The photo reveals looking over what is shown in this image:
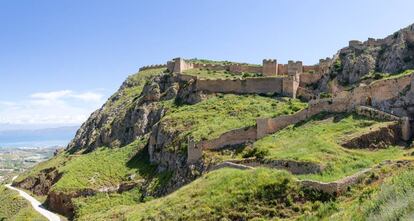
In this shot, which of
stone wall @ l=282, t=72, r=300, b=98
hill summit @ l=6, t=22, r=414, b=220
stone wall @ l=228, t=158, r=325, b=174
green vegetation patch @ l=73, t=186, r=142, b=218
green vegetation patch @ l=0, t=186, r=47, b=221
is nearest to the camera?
hill summit @ l=6, t=22, r=414, b=220

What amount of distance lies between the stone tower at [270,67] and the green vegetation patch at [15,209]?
Answer: 30.1 meters

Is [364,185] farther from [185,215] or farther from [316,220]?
[185,215]

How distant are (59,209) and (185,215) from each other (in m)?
27.9

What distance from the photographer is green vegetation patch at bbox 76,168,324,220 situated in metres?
26.4

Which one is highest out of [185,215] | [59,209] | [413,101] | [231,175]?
[413,101]

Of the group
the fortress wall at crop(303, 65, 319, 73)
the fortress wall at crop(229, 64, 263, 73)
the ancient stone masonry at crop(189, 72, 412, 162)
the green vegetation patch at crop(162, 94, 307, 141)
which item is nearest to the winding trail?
the green vegetation patch at crop(162, 94, 307, 141)

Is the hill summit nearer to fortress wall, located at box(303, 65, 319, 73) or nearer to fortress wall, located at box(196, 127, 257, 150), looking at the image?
fortress wall, located at box(196, 127, 257, 150)

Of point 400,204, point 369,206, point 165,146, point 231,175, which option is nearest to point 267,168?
point 231,175

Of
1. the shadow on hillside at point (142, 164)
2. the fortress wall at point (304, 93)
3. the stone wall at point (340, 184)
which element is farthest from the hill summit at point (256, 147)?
the fortress wall at point (304, 93)

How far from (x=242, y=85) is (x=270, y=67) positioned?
239 inches

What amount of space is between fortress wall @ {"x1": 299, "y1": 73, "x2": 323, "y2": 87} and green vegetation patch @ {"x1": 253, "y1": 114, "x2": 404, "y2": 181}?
19.9 m

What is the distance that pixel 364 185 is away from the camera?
24969 millimetres

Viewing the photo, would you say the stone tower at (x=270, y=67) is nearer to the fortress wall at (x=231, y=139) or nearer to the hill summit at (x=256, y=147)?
the hill summit at (x=256, y=147)

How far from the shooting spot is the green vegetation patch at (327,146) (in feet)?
93.7
